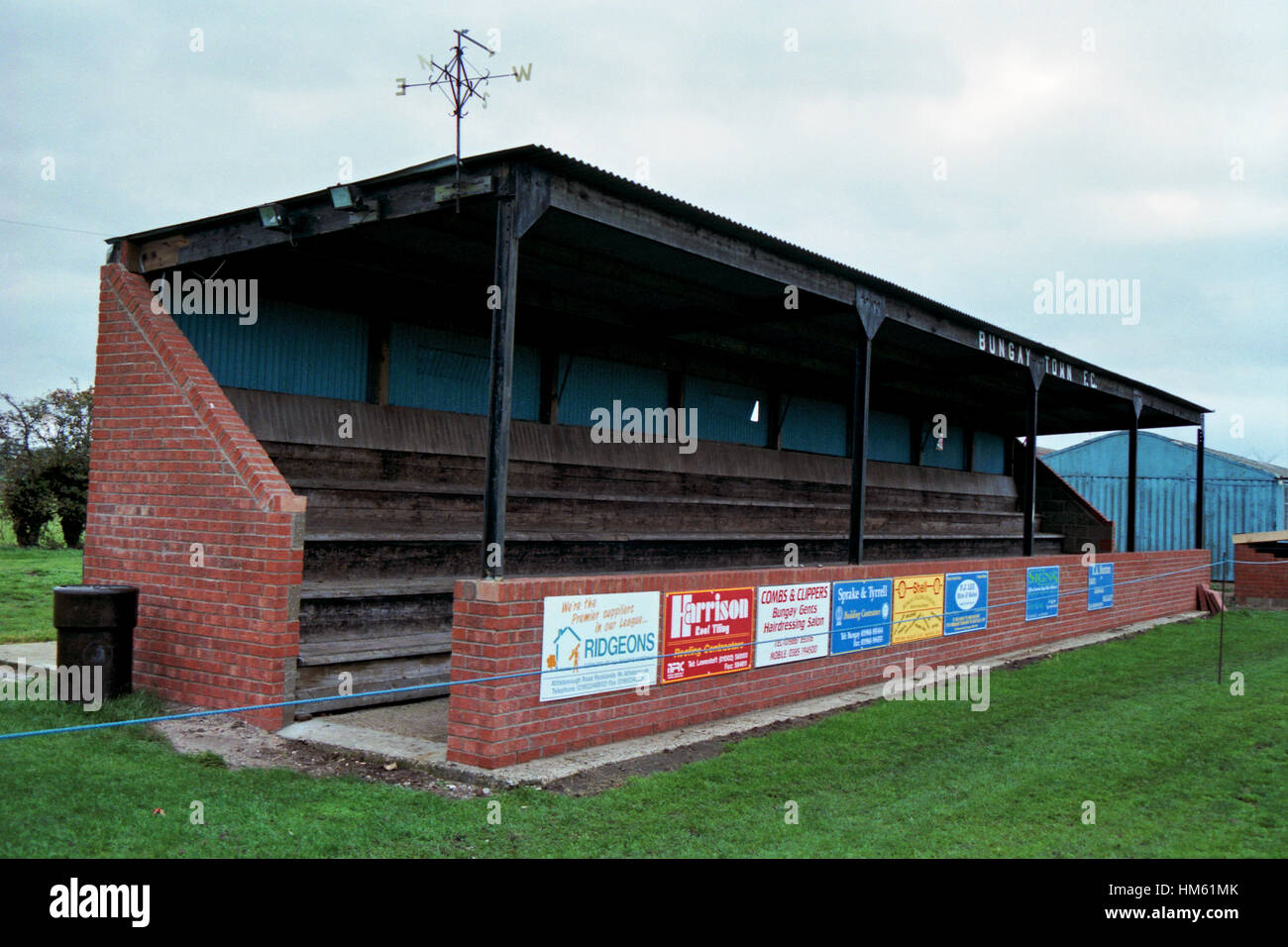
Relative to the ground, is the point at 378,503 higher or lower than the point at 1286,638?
higher

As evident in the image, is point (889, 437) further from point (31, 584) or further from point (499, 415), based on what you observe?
point (31, 584)

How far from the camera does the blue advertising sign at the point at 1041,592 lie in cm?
1510

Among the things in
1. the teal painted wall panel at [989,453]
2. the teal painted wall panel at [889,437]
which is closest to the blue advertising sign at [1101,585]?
the teal painted wall panel at [889,437]

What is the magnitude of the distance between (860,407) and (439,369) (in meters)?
5.04

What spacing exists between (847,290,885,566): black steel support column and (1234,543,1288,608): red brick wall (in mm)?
13528

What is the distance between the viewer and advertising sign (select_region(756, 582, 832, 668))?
9.93 meters

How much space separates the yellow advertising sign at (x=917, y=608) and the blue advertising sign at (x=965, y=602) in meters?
0.19

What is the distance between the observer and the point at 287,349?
1074 centimetres

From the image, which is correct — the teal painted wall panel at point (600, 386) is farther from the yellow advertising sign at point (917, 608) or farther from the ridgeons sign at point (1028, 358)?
the yellow advertising sign at point (917, 608)

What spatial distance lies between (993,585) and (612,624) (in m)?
7.90
